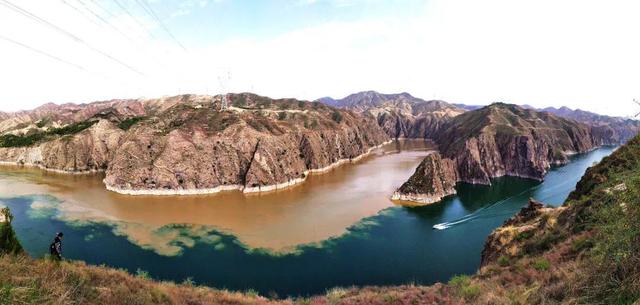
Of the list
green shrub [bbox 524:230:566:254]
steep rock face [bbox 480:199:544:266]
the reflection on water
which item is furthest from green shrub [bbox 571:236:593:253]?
the reflection on water

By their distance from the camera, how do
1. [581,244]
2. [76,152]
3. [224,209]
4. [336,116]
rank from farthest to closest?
[336,116] < [76,152] < [224,209] < [581,244]

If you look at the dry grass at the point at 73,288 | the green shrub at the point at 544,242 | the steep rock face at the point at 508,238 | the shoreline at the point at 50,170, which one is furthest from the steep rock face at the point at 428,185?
the shoreline at the point at 50,170

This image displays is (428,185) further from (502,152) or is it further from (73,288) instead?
(73,288)

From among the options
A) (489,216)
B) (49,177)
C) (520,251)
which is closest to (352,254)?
(520,251)

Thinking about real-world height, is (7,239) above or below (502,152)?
above

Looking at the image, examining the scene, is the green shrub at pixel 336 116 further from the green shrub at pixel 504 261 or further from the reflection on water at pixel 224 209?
the green shrub at pixel 504 261

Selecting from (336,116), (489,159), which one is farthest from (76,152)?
(489,159)
